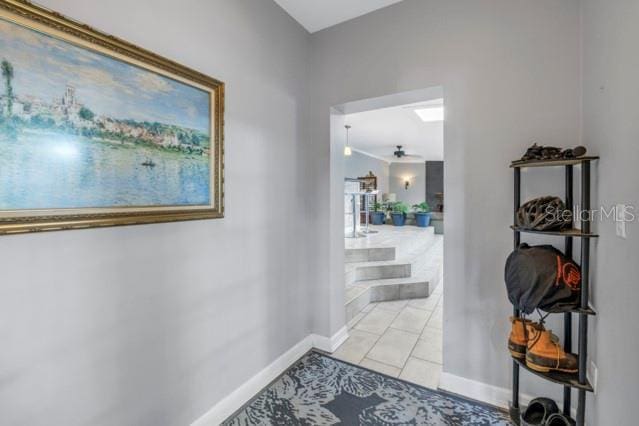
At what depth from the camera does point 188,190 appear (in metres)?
1.59

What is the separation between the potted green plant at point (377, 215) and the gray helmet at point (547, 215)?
8095mm

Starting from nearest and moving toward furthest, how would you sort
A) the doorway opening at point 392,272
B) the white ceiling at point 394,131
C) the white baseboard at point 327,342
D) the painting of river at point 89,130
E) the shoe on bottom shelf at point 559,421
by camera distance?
1. the painting of river at point 89,130
2. the shoe on bottom shelf at point 559,421
3. the doorway opening at point 392,272
4. the white baseboard at point 327,342
5. the white ceiling at point 394,131

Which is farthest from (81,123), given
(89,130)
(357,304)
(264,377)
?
(357,304)

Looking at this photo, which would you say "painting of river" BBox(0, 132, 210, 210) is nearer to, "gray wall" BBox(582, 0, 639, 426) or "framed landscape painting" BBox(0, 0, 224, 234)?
"framed landscape painting" BBox(0, 0, 224, 234)

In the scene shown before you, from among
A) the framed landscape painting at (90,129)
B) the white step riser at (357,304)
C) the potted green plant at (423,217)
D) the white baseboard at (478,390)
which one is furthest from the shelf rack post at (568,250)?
the potted green plant at (423,217)

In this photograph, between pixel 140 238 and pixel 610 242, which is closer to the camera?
pixel 610 242

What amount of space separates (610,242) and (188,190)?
6.52ft

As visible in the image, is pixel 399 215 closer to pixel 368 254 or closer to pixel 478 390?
pixel 368 254

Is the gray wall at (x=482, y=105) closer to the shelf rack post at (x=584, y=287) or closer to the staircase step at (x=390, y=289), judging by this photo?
the shelf rack post at (x=584, y=287)

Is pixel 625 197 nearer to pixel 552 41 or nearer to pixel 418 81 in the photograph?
pixel 552 41

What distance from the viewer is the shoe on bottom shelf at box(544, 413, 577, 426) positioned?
1.48 m

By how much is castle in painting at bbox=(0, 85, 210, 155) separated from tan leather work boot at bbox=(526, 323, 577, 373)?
2.10m

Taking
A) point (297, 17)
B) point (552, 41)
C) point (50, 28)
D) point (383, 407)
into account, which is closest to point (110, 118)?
point (50, 28)

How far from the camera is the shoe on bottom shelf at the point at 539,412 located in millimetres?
1566
